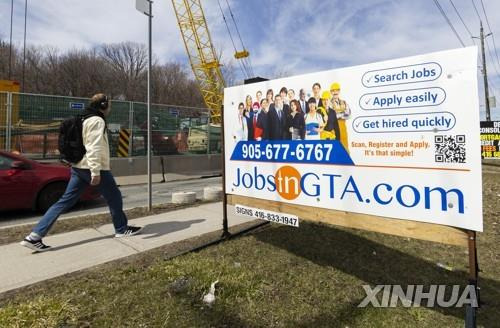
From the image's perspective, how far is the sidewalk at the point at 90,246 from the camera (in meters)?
3.50

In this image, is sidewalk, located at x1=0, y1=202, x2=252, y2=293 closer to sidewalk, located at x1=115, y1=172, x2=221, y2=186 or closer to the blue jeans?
the blue jeans

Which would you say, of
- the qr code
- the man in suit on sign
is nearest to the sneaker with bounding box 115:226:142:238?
the man in suit on sign

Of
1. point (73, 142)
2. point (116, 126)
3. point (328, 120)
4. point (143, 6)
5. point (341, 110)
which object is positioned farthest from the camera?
point (116, 126)

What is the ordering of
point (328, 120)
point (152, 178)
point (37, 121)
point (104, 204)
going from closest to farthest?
point (328, 120), point (104, 204), point (37, 121), point (152, 178)

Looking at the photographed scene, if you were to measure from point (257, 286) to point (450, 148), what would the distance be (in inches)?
81.0

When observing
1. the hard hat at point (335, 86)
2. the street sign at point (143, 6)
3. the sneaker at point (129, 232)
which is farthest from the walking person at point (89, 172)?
the hard hat at point (335, 86)

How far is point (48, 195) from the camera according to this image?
660 centimetres

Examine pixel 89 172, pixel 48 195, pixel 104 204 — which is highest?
pixel 89 172

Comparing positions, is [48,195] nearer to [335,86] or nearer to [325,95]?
[325,95]

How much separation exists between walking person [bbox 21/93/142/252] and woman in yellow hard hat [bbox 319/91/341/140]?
8.91 ft

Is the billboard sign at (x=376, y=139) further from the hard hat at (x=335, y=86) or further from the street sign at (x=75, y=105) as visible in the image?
the street sign at (x=75, y=105)

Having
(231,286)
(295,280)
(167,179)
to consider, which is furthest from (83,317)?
(167,179)

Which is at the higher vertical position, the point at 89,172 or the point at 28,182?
the point at 89,172

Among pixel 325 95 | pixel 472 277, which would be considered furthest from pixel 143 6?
pixel 472 277
